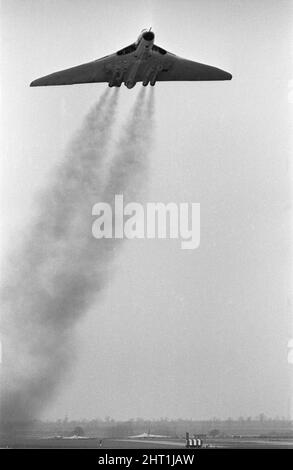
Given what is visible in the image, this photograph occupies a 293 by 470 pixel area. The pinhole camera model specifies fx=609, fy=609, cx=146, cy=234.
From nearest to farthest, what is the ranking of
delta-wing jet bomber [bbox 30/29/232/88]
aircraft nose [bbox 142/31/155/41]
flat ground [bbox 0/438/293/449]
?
aircraft nose [bbox 142/31/155/41], delta-wing jet bomber [bbox 30/29/232/88], flat ground [bbox 0/438/293/449]

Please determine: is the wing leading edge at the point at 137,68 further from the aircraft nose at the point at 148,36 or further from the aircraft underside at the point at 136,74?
the aircraft nose at the point at 148,36

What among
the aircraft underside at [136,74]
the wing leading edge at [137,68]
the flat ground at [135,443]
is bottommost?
the flat ground at [135,443]

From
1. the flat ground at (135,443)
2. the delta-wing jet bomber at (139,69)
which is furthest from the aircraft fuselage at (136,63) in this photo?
the flat ground at (135,443)

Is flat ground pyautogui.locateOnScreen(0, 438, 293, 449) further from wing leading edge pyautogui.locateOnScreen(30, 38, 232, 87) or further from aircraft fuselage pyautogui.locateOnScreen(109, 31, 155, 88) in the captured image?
aircraft fuselage pyautogui.locateOnScreen(109, 31, 155, 88)

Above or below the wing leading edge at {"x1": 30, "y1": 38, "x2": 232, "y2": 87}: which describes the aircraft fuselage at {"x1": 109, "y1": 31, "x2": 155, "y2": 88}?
below

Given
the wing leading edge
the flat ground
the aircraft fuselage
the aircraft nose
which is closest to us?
the aircraft nose

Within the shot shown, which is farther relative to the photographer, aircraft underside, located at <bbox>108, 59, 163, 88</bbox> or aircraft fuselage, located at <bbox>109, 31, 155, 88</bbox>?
aircraft underside, located at <bbox>108, 59, 163, 88</bbox>

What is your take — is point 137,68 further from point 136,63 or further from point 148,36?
point 148,36

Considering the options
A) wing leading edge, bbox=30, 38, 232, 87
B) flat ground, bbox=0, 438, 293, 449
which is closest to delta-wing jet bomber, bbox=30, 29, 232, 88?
wing leading edge, bbox=30, 38, 232, 87
